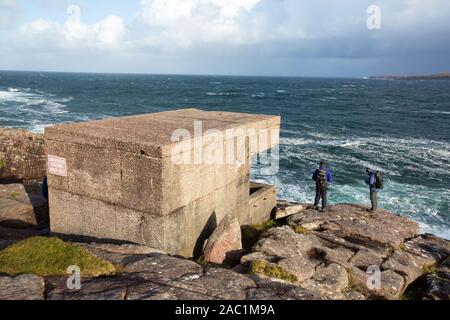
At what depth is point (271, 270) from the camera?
6266mm

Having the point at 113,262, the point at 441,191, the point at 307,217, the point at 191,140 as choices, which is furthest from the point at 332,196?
the point at 113,262

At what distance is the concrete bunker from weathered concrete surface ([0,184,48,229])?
2062mm

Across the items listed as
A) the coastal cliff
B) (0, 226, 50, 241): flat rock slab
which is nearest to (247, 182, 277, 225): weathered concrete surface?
the coastal cliff

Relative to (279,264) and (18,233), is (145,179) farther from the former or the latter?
(18,233)

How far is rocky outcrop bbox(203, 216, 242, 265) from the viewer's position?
282 inches

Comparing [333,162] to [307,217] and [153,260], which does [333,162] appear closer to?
[307,217]

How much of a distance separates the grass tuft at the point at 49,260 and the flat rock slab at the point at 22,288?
20 centimetres

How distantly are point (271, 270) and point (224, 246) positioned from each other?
3.99 feet

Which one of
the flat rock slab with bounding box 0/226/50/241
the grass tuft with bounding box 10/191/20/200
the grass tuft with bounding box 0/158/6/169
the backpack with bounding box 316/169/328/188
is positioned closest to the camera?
the flat rock slab with bounding box 0/226/50/241

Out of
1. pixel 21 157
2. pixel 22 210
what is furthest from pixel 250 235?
pixel 21 157

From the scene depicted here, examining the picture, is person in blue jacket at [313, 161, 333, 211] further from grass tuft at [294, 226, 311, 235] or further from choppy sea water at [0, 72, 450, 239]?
choppy sea water at [0, 72, 450, 239]

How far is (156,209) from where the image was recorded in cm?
664

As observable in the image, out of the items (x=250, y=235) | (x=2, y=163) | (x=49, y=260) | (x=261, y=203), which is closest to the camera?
(x=49, y=260)

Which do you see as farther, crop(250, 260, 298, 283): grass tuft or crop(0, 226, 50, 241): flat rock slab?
crop(0, 226, 50, 241): flat rock slab
